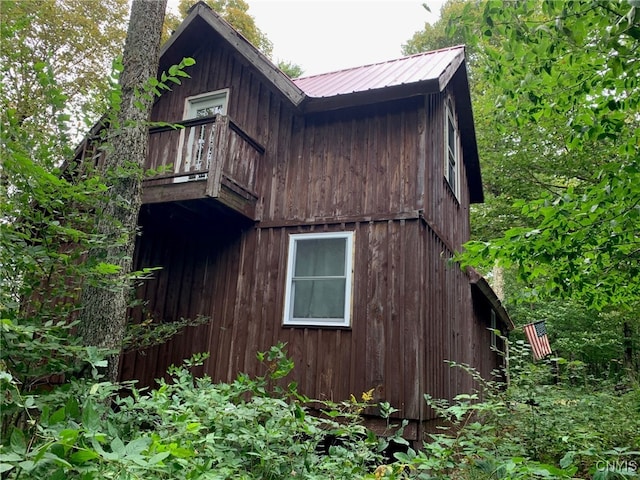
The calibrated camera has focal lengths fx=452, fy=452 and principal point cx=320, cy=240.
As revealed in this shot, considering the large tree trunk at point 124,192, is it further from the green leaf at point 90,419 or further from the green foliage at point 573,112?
the green foliage at point 573,112

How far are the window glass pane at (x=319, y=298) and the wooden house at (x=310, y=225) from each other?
21 millimetres

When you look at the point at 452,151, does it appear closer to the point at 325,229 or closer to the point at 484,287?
the point at 484,287

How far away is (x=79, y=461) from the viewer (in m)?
1.58

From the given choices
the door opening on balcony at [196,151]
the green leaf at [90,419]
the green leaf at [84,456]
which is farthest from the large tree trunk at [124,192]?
the door opening on balcony at [196,151]

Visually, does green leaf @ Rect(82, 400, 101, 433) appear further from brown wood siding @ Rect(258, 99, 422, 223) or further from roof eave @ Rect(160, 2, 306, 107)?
roof eave @ Rect(160, 2, 306, 107)

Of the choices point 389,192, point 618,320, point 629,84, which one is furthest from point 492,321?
point 629,84

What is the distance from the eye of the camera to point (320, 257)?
22.2 ft

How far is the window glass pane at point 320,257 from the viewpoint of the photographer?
6.64m

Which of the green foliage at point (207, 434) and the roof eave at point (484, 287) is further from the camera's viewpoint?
the roof eave at point (484, 287)

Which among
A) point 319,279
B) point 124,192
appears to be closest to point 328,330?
point 319,279

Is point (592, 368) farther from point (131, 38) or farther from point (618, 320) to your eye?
point (131, 38)

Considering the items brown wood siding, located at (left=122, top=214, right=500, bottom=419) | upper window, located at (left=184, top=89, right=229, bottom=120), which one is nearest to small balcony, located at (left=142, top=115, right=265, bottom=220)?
brown wood siding, located at (left=122, top=214, right=500, bottom=419)

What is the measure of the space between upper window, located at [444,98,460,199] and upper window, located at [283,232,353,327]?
260cm

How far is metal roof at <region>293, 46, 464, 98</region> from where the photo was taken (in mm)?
6770
